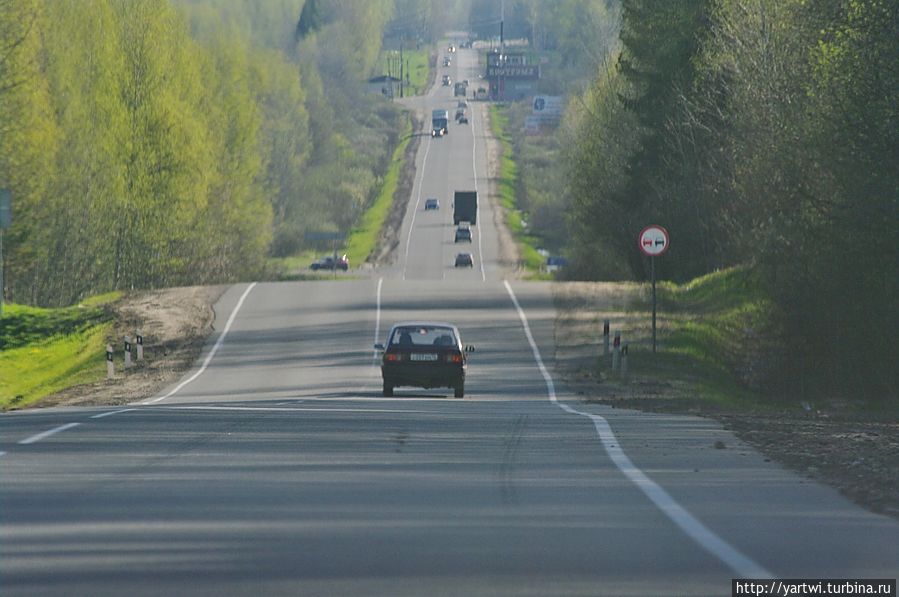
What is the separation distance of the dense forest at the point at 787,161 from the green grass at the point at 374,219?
5183cm

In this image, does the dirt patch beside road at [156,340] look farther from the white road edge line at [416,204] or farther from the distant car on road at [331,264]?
the distant car on road at [331,264]

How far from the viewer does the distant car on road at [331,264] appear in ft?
323

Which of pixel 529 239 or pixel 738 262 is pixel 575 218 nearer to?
pixel 738 262

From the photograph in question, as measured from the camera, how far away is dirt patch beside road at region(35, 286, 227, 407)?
31750 mm

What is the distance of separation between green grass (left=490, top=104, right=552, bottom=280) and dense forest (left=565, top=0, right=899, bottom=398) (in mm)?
21722

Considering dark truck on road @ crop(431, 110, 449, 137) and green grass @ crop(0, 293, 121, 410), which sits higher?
dark truck on road @ crop(431, 110, 449, 137)

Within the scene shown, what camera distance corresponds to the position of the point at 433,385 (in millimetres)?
29000

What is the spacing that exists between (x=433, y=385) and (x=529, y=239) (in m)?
85.5

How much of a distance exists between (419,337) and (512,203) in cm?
10360

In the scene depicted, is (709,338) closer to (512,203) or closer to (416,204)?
(416,204)

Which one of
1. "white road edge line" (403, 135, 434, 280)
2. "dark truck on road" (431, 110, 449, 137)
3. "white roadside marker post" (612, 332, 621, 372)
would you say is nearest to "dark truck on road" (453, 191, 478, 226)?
"white road edge line" (403, 135, 434, 280)

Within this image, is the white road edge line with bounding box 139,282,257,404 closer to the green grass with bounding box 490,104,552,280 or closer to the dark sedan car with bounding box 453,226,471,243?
the green grass with bounding box 490,104,552,280

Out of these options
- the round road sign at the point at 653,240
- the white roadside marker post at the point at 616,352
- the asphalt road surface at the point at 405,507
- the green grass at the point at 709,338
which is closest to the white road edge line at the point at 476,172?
the green grass at the point at 709,338

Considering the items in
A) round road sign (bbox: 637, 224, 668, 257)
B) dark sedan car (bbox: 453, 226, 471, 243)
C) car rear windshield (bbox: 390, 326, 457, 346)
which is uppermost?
dark sedan car (bbox: 453, 226, 471, 243)
